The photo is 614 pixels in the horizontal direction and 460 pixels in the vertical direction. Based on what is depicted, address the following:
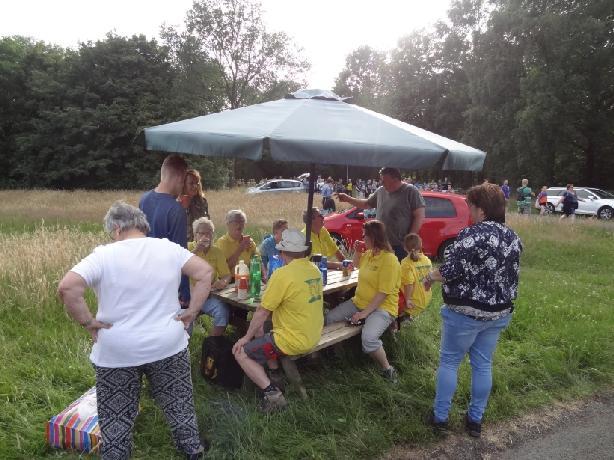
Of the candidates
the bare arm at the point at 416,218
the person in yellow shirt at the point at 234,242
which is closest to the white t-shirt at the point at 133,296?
the person in yellow shirt at the point at 234,242

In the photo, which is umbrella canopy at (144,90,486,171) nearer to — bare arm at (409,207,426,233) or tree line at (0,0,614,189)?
bare arm at (409,207,426,233)

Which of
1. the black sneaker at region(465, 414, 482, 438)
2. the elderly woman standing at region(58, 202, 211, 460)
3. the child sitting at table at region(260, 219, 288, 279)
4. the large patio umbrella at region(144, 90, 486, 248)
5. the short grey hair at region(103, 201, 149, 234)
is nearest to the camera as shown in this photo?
the elderly woman standing at region(58, 202, 211, 460)

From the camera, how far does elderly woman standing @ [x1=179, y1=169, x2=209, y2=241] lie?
5227 mm

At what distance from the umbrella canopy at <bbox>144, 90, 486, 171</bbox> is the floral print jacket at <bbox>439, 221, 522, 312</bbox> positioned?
0.59m

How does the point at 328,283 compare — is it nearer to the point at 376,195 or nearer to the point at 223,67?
the point at 376,195

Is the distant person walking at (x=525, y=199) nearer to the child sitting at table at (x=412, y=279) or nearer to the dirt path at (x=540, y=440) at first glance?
the child sitting at table at (x=412, y=279)

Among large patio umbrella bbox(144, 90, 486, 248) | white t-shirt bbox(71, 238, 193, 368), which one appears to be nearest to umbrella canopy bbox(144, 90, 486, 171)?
large patio umbrella bbox(144, 90, 486, 248)

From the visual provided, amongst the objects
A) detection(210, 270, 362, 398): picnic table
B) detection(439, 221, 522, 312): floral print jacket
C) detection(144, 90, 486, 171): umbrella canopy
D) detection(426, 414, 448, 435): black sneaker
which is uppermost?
detection(144, 90, 486, 171): umbrella canopy

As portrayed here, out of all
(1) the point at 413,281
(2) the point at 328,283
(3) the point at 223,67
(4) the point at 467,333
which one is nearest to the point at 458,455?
(4) the point at 467,333

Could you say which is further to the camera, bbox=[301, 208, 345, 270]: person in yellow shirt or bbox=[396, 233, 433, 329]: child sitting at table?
bbox=[301, 208, 345, 270]: person in yellow shirt

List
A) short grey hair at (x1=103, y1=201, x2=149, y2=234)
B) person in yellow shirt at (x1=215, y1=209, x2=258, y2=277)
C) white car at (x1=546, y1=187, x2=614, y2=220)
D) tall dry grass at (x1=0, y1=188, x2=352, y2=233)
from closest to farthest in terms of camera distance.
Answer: short grey hair at (x1=103, y1=201, x2=149, y2=234), person in yellow shirt at (x1=215, y1=209, x2=258, y2=277), tall dry grass at (x1=0, y1=188, x2=352, y2=233), white car at (x1=546, y1=187, x2=614, y2=220)

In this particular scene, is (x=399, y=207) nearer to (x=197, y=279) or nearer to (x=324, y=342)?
(x=324, y=342)

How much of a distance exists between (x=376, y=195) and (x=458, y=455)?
296cm

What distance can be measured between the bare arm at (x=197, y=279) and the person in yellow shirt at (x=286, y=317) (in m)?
0.68
